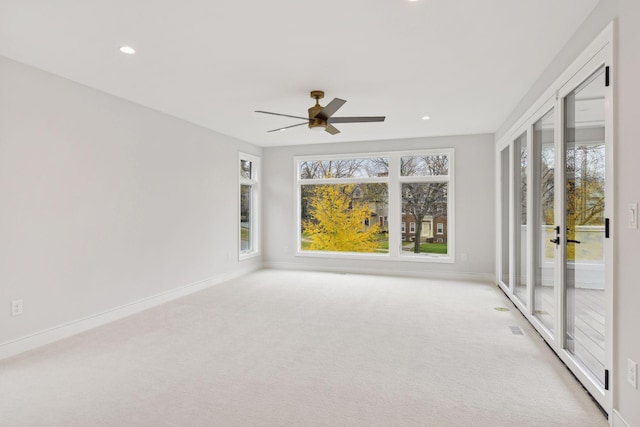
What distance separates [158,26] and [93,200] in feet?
6.92

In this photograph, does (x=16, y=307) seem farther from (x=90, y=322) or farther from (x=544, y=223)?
(x=544, y=223)

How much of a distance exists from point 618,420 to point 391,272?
15.0 feet

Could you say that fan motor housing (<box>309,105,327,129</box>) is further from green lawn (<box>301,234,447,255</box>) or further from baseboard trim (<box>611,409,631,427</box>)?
green lawn (<box>301,234,447,255</box>)

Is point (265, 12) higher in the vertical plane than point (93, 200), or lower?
higher

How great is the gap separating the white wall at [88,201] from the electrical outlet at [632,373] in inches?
171

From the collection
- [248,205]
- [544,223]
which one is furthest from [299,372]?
[248,205]

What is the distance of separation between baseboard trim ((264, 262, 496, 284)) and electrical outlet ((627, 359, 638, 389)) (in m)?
4.19

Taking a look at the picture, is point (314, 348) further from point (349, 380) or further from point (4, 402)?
point (4, 402)

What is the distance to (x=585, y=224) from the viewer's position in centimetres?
248

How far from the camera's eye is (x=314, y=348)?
3107 millimetres

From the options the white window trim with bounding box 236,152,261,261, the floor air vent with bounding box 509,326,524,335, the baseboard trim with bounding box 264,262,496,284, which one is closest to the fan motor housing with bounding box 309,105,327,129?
the floor air vent with bounding box 509,326,524,335

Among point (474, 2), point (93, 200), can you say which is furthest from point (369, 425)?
point (93, 200)

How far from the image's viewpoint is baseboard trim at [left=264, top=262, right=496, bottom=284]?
6011mm

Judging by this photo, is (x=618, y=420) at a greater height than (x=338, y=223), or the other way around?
(x=338, y=223)
